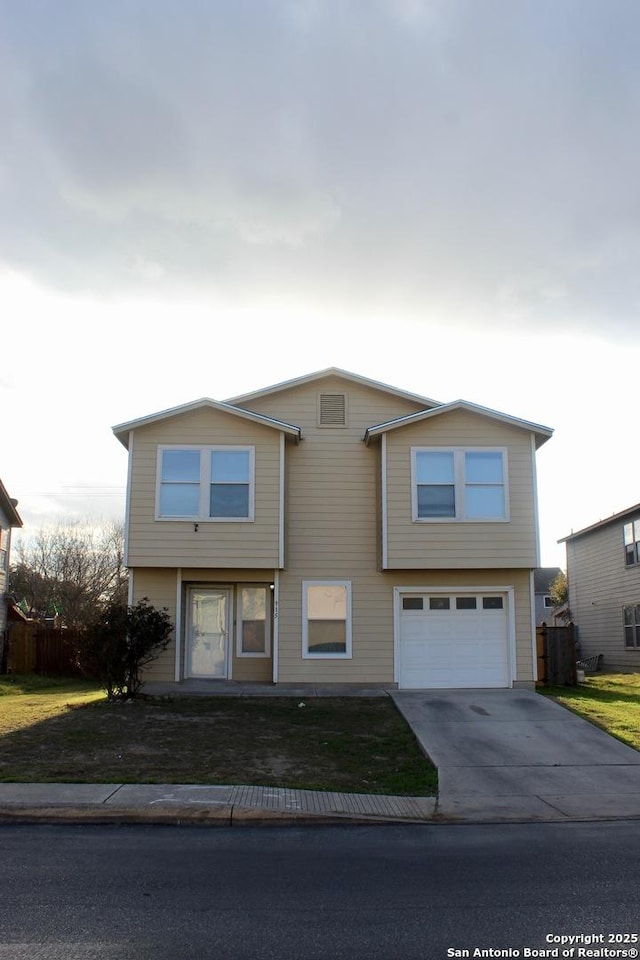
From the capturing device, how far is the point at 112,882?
633 cm

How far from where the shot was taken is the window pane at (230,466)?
59.8 feet

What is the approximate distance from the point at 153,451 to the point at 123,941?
1386cm

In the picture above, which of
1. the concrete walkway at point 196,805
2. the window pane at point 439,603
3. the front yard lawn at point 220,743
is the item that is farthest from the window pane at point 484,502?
the concrete walkway at point 196,805

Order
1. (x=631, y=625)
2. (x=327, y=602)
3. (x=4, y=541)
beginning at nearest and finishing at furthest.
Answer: (x=327, y=602) < (x=631, y=625) < (x=4, y=541)

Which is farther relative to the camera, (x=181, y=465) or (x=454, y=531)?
(x=181, y=465)

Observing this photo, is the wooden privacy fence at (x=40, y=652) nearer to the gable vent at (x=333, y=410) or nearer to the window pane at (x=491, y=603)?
the gable vent at (x=333, y=410)

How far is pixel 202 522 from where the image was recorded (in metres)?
17.9

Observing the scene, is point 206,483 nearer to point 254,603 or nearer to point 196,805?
point 254,603

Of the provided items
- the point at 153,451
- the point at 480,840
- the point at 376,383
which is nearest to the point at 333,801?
the point at 480,840

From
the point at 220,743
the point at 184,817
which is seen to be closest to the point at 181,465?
the point at 220,743

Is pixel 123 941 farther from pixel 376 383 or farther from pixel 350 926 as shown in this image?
pixel 376 383

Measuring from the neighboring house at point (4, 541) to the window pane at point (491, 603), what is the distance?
16813 millimetres

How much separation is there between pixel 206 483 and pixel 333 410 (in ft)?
12.2

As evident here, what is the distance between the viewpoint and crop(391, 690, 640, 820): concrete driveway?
933cm
